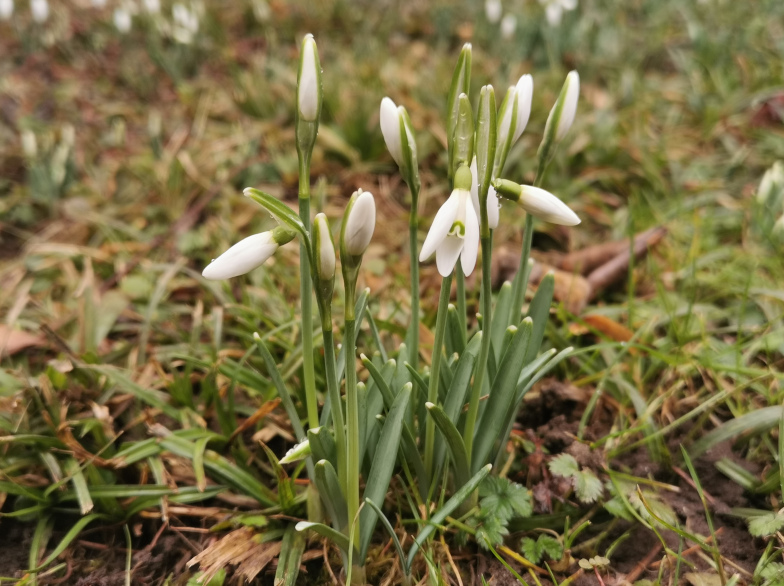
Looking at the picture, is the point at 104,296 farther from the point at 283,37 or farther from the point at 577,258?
the point at 283,37

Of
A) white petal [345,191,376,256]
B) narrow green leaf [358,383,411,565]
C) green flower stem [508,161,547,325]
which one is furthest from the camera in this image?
Result: green flower stem [508,161,547,325]

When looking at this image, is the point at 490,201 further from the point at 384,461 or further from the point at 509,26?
the point at 509,26

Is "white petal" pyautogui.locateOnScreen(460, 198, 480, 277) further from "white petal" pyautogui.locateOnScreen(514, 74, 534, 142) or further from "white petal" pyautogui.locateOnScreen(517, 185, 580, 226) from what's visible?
"white petal" pyautogui.locateOnScreen(514, 74, 534, 142)

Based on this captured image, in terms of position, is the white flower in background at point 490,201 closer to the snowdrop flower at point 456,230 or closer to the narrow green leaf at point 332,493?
the snowdrop flower at point 456,230

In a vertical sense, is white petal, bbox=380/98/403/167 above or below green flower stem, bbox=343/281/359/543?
above

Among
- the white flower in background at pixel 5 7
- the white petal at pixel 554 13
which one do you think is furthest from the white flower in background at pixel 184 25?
the white petal at pixel 554 13

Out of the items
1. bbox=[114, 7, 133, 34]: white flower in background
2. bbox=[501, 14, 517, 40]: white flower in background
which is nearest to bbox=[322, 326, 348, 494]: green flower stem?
bbox=[501, 14, 517, 40]: white flower in background
